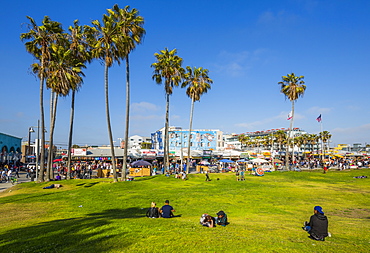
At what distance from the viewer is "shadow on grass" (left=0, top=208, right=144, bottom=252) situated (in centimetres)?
852

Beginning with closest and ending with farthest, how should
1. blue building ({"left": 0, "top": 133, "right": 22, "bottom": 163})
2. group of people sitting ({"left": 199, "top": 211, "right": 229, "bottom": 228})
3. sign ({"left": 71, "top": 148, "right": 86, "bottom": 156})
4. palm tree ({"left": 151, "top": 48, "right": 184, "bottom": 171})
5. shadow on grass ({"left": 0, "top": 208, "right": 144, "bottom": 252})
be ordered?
shadow on grass ({"left": 0, "top": 208, "right": 144, "bottom": 252}) → group of people sitting ({"left": 199, "top": 211, "right": 229, "bottom": 228}) → palm tree ({"left": 151, "top": 48, "right": 184, "bottom": 171}) → sign ({"left": 71, "top": 148, "right": 86, "bottom": 156}) → blue building ({"left": 0, "top": 133, "right": 22, "bottom": 163})

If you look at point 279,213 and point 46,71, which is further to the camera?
point 46,71

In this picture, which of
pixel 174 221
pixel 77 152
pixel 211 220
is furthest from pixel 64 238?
pixel 77 152

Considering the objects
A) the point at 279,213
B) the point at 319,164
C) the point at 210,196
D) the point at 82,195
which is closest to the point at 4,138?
the point at 82,195

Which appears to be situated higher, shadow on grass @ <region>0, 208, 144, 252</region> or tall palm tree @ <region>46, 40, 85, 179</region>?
tall palm tree @ <region>46, 40, 85, 179</region>

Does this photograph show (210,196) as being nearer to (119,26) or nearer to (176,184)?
(176,184)

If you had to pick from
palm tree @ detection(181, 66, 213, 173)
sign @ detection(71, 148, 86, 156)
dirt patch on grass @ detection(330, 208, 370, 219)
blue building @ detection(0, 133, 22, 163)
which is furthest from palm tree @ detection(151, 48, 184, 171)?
blue building @ detection(0, 133, 22, 163)

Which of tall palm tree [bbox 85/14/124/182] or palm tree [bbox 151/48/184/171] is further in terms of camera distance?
palm tree [bbox 151/48/184/171]

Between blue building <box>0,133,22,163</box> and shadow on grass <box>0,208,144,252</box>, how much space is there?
52.1m

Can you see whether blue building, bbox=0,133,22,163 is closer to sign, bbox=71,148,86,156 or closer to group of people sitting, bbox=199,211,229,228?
sign, bbox=71,148,86,156

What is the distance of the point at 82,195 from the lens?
2247 cm

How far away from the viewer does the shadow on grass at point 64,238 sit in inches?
336

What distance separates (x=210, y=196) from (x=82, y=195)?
10.3 meters

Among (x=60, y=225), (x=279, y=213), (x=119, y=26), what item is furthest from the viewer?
(x=119, y=26)
